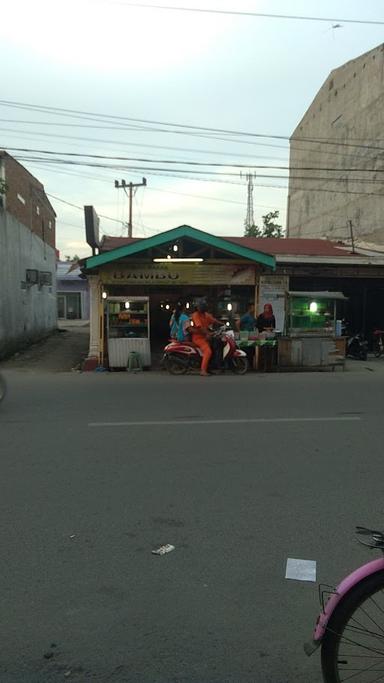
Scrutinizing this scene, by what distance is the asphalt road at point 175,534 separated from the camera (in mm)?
2760

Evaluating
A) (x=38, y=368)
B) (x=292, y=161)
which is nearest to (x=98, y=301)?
(x=38, y=368)

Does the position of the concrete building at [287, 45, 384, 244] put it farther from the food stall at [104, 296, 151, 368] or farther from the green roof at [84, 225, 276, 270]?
the food stall at [104, 296, 151, 368]

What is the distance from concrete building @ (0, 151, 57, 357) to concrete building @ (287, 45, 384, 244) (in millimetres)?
11480

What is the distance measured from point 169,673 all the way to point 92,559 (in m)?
1.24

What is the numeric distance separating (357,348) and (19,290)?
443 inches

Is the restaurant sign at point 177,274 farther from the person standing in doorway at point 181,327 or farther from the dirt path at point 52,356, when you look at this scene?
the dirt path at point 52,356

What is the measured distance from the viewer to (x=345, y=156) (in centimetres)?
3047

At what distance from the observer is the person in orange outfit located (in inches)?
523

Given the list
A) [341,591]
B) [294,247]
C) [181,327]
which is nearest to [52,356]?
[181,327]

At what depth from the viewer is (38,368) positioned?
49.4 feet

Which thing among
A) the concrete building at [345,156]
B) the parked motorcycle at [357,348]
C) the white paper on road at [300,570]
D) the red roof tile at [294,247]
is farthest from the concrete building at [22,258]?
the white paper on road at [300,570]

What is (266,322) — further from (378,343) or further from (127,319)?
(378,343)

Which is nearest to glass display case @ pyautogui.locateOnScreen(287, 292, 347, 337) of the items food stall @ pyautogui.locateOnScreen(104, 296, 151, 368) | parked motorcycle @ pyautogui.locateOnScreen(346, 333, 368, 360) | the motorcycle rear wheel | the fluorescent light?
parked motorcycle @ pyautogui.locateOnScreen(346, 333, 368, 360)

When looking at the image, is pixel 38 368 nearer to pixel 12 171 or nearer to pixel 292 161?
pixel 12 171
